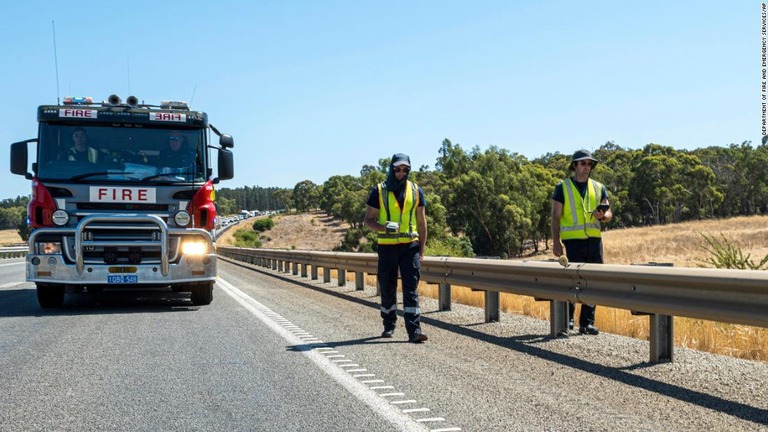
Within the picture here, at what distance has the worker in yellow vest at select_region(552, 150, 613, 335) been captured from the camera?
8.43 m

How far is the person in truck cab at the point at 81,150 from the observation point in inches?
440

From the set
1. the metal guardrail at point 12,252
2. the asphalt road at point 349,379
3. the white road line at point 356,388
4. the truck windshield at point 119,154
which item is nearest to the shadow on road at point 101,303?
the asphalt road at point 349,379

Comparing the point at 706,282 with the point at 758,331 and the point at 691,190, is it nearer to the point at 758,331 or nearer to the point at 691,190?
the point at 758,331

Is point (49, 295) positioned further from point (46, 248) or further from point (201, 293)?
point (201, 293)

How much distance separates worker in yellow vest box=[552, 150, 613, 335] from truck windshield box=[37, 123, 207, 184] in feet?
17.8

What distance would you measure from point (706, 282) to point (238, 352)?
4076mm

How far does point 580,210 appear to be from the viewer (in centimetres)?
845

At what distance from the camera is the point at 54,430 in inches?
174

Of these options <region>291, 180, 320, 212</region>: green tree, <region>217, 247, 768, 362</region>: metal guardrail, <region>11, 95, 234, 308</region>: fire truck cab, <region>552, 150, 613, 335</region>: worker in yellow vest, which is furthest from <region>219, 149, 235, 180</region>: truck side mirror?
<region>291, 180, 320, 212</region>: green tree

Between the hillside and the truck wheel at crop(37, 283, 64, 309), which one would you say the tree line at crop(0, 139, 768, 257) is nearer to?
the hillside

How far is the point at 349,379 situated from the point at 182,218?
591 cm

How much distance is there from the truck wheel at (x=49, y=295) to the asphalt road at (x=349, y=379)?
1.61m

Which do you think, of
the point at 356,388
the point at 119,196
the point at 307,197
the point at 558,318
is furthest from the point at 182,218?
the point at 307,197

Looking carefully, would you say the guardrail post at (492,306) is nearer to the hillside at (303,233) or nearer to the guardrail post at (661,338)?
the guardrail post at (661,338)
